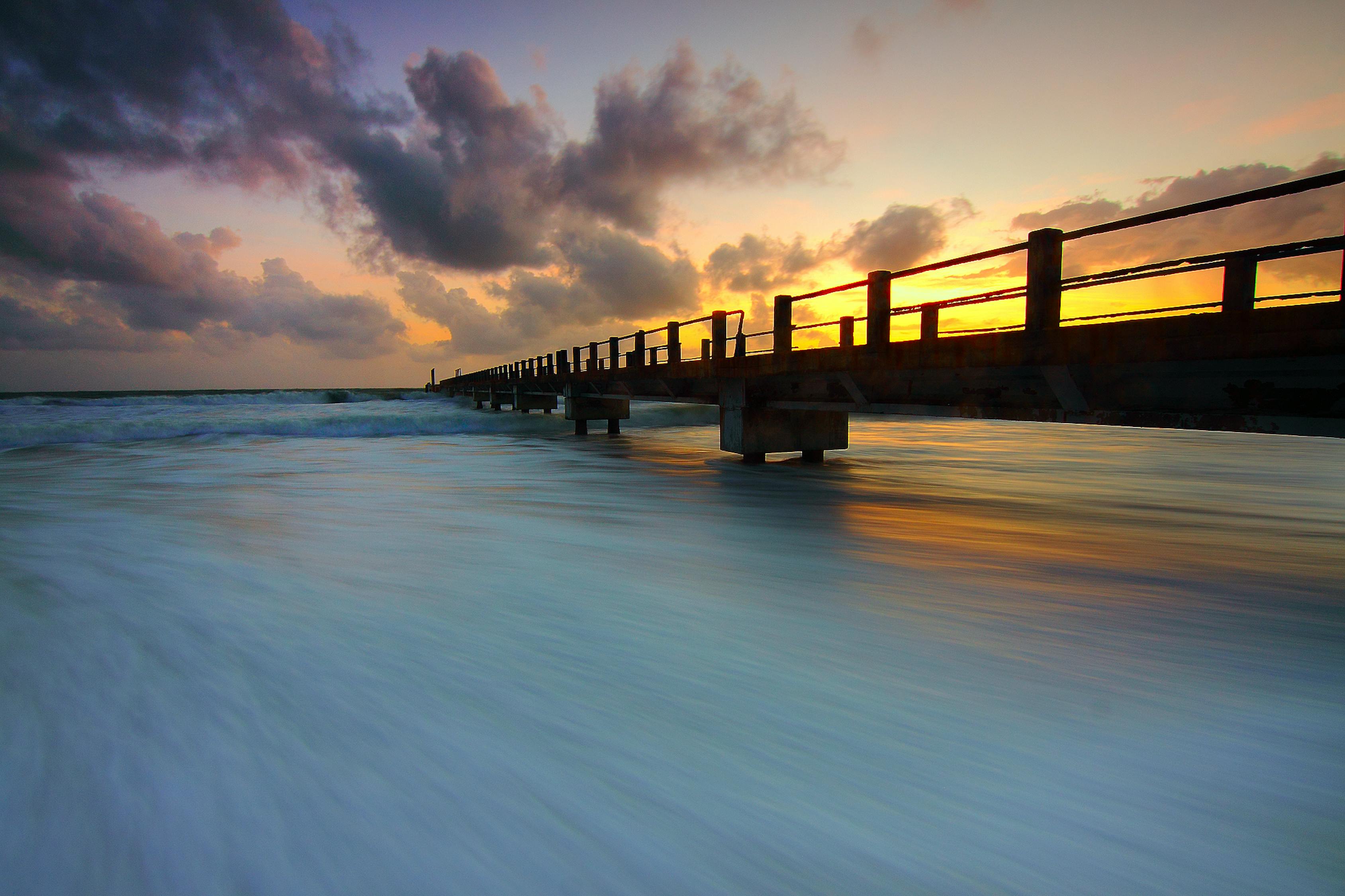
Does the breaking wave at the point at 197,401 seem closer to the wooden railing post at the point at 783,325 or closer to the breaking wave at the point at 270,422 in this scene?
the breaking wave at the point at 270,422

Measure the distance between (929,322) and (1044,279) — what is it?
1607mm

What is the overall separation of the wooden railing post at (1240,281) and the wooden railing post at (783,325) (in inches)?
215

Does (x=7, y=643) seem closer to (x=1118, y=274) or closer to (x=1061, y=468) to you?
(x=1118, y=274)

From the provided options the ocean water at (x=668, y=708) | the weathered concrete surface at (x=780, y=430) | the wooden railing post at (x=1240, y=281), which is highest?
the wooden railing post at (x=1240, y=281)

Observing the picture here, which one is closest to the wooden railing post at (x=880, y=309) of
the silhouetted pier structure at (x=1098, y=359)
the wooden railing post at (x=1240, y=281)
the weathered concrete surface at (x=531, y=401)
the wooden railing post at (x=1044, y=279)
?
the silhouetted pier structure at (x=1098, y=359)

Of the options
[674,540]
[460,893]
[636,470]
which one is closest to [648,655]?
[460,893]

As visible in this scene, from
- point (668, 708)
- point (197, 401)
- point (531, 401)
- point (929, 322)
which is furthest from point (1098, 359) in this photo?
point (197, 401)

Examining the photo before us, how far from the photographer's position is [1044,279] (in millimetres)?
5266

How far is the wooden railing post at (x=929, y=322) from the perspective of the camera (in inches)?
265

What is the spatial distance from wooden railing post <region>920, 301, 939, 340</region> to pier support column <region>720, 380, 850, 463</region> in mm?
4023

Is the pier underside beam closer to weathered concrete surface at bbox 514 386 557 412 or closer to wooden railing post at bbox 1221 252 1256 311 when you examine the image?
weathered concrete surface at bbox 514 386 557 412

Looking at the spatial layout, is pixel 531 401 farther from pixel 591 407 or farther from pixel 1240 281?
pixel 1240 281

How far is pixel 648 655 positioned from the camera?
3.15 metres

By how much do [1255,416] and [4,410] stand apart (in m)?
49.3
